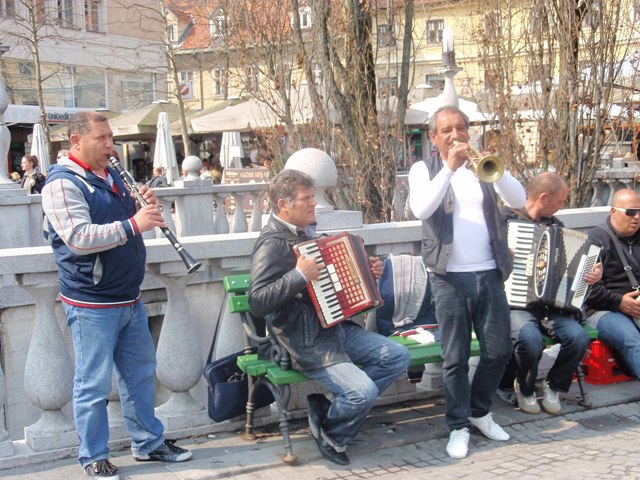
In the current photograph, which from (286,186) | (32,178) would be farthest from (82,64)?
(286,186)

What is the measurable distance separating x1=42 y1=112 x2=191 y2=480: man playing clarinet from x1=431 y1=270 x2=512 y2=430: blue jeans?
1721 mm

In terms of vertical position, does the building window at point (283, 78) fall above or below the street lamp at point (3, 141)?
above

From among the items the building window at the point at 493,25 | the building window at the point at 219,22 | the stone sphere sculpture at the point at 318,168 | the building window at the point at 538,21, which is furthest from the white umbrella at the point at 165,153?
the stone sphere sculpture at the point at 318,168

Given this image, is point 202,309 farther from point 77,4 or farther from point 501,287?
point 77,4

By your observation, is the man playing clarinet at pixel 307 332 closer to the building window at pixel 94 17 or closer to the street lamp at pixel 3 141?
the street lamp at pixel 3 141

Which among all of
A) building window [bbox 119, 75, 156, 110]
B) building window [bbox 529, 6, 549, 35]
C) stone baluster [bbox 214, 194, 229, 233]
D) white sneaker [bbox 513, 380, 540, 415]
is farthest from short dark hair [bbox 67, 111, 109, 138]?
building window [bbox 119, 75, 156, 110]

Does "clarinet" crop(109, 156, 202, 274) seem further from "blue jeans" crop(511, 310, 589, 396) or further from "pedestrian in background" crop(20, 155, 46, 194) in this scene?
"pedestrian in background" crop(20, 155, 46, 194)

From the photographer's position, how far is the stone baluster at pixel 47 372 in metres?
4.48

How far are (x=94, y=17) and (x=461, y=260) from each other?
120 feet

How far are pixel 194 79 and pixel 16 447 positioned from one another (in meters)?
36.6

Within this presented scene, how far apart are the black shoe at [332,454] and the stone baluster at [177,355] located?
33.5 inches

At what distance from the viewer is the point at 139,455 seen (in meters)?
4.53

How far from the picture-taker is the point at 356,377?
176 inches

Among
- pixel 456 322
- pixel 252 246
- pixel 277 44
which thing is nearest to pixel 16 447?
pixel 252 246
